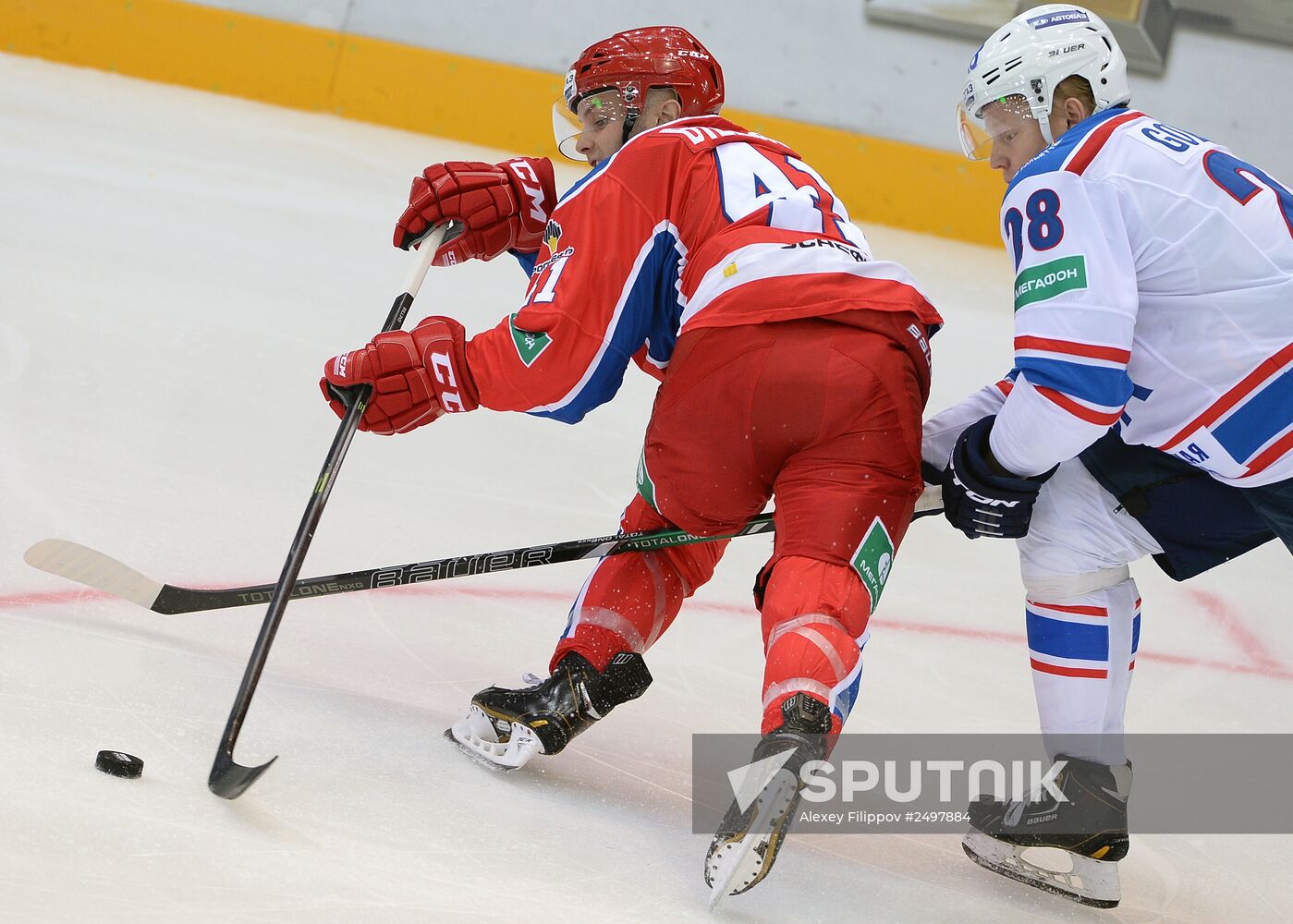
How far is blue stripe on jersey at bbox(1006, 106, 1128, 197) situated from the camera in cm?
169

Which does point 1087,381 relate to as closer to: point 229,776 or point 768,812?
point 768,812

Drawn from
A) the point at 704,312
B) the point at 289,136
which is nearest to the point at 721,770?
the point at 704,312

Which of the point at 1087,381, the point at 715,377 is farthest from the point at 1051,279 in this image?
the point at 715,377

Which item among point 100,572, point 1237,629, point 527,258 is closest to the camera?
point 100,572

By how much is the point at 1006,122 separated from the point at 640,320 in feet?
1.84

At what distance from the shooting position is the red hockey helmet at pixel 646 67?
206 cm

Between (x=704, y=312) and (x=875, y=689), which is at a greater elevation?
(x=704, y=312)

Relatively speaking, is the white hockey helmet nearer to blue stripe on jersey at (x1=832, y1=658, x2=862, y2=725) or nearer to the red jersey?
the red jersey

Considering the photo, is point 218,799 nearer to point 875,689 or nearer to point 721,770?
point 721,770

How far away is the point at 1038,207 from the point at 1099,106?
261 millimetres

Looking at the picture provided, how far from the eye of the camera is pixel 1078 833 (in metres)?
1.83

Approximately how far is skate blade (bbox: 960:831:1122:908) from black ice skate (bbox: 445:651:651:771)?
52cm

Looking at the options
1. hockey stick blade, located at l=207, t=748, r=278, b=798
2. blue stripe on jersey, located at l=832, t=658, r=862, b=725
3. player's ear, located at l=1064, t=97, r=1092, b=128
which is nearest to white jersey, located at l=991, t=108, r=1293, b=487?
player's ear, located at l=1064, t=97, r=1092, b=128

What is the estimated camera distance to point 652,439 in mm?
1908
